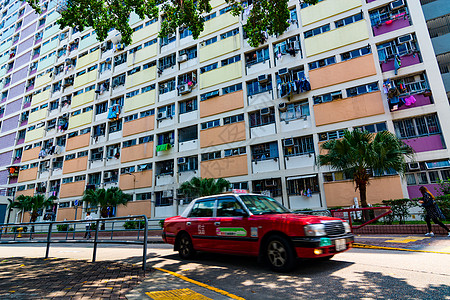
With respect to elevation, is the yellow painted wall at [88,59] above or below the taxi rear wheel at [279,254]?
above

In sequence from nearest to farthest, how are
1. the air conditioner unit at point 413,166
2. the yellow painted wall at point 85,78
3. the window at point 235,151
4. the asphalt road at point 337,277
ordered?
the asphalt road at point 337,277 → the air conditioner unit at point 413,166 → the window at point 235,151 → the yellow painted wall at point 85,78

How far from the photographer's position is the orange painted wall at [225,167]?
22.2 m

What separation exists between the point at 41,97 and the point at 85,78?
9.64 m

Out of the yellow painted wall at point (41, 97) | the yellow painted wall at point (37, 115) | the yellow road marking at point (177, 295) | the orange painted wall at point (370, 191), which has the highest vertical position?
the yellow painted wall at point (41, 97)

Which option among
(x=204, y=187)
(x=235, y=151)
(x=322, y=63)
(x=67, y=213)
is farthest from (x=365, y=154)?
(x=67, y=213)

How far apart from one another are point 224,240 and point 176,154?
2040 cm

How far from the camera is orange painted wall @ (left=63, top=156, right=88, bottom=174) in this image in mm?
31688

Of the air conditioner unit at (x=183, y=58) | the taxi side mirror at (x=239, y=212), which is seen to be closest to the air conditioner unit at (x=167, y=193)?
the air conditioner unit at (x=183, y=58)

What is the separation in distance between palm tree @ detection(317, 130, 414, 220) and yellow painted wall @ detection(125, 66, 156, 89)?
22278 mm

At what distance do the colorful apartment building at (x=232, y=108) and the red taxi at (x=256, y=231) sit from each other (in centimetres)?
1378

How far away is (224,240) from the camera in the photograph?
20.1 ft

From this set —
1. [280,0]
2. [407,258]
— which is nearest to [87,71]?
[280,0]

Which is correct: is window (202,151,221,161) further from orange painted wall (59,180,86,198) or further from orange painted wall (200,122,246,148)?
orange painted wall (59,180,86,198)

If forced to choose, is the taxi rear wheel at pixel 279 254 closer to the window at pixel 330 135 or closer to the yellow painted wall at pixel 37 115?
the window at pixel 330 135
